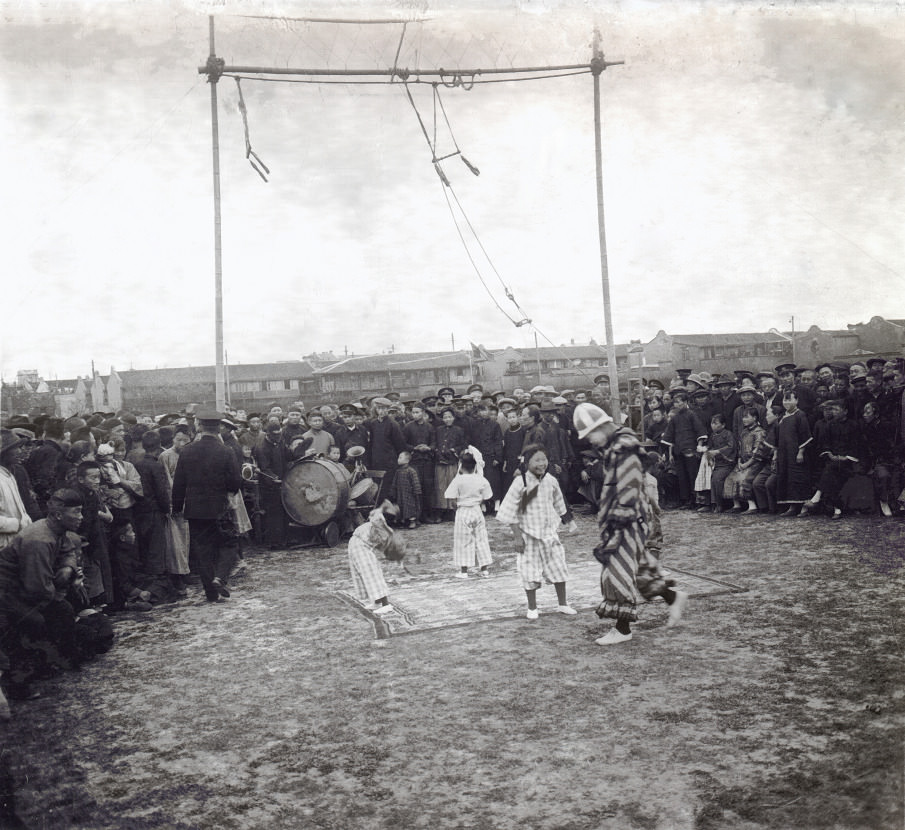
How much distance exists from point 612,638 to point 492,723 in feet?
5.08

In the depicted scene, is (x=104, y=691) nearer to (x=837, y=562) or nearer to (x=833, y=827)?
(x=833, y=827)

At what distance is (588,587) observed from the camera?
23.9ft

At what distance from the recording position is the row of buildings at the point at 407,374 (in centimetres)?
4078

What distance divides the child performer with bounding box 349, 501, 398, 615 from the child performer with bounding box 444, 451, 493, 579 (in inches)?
50.2

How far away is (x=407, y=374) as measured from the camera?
44156 mm

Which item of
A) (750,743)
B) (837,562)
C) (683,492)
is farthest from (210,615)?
(683,492)

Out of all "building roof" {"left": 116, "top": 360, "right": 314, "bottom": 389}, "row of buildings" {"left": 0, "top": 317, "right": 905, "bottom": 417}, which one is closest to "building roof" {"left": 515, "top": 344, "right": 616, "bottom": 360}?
"row of buildings" {"left": 0, "top": 317, "right": 905, "bottom": 417}

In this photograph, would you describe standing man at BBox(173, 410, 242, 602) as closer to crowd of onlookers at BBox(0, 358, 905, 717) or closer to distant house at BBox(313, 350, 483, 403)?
crowd of onlookers at BBox(0, 358, 905, 717)

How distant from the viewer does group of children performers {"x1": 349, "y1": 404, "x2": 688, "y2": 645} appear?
5.43m

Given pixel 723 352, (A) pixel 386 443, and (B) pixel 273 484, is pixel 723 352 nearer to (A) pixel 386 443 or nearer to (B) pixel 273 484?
(A) pixel 386 443

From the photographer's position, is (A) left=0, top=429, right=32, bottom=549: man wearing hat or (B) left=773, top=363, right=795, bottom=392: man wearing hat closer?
(A) left=0, top=429, right=32, bottom=549: man wearing hat

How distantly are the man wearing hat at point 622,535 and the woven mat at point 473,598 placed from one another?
0.84 m

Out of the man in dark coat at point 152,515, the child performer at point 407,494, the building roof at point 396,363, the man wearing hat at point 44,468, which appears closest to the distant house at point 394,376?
the building roof at point 396,363

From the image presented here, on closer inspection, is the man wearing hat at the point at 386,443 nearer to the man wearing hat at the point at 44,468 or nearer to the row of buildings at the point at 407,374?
the man wearing hat at the point at 44,468
